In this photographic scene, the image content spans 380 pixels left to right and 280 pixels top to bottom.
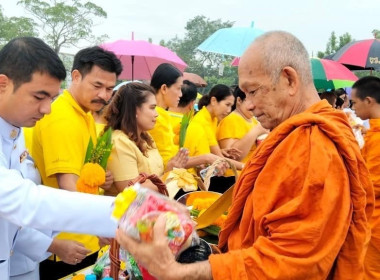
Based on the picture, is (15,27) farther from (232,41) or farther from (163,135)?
(163,135)

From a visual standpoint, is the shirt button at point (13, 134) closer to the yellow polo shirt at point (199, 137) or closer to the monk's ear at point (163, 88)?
the monk's ear at point (163, 88)

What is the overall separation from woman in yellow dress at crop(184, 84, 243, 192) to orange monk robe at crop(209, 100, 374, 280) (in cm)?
266

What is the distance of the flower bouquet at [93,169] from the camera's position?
227 centimetres

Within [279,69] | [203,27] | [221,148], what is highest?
[279,69]

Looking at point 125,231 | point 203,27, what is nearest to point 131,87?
point 125,231

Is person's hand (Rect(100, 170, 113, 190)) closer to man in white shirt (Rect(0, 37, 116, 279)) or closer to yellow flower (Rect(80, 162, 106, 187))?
yellow flower (Rect(80, 162, 106, 187))

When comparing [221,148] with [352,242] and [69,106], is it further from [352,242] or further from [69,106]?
[352,242]

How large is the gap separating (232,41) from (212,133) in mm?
1581

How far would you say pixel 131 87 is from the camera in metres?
3.31

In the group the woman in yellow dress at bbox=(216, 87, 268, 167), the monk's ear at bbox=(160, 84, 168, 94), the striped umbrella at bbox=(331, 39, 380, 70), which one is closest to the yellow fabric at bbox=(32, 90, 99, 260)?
the monk's ear at bbox=(160, 84, 168, 94)

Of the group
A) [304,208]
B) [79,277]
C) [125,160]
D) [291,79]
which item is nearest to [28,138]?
[125,160]

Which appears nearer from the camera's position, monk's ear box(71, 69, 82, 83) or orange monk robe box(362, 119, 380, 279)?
monk's ear box(71, 69, 82, 83)

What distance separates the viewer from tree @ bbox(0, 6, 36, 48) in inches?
1097

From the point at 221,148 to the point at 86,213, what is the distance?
3.59 metres
